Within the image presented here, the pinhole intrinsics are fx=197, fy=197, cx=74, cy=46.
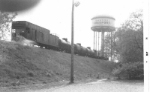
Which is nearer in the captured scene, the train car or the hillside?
the hillside

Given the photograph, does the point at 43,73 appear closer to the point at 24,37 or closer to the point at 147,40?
the point at 24,37

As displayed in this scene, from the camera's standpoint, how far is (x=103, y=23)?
46656mm

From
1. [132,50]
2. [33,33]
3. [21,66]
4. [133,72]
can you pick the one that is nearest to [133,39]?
[132,50]

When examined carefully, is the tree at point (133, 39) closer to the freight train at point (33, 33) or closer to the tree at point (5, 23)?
the freight train at point (33, 33)

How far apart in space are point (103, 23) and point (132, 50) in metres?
29.8

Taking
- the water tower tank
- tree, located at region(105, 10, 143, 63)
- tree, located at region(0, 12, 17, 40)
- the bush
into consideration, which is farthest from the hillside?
the water tower tank

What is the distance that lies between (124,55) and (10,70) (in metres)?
10.7

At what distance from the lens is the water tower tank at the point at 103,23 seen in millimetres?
46250

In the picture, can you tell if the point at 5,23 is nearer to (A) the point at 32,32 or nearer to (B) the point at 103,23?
(A) the point at 32,32

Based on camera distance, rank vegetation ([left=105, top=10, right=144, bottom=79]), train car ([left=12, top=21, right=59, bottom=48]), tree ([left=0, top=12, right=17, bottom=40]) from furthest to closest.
→ train car ([left=12, top=21, right=59, bottom=48]) < vegetation ([left=105, top=10, right=144, bottom=79]) < tree ([left=0, top=12, right=17, bottom=40])

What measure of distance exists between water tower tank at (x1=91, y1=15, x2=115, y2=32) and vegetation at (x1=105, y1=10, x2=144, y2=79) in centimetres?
2442

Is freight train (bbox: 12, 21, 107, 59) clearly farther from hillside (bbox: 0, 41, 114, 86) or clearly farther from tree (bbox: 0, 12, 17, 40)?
tree (bbox: 0, 12, 17, 40)

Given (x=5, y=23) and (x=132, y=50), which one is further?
(x=132, y=50)

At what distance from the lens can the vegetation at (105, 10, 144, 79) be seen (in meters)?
14.5
